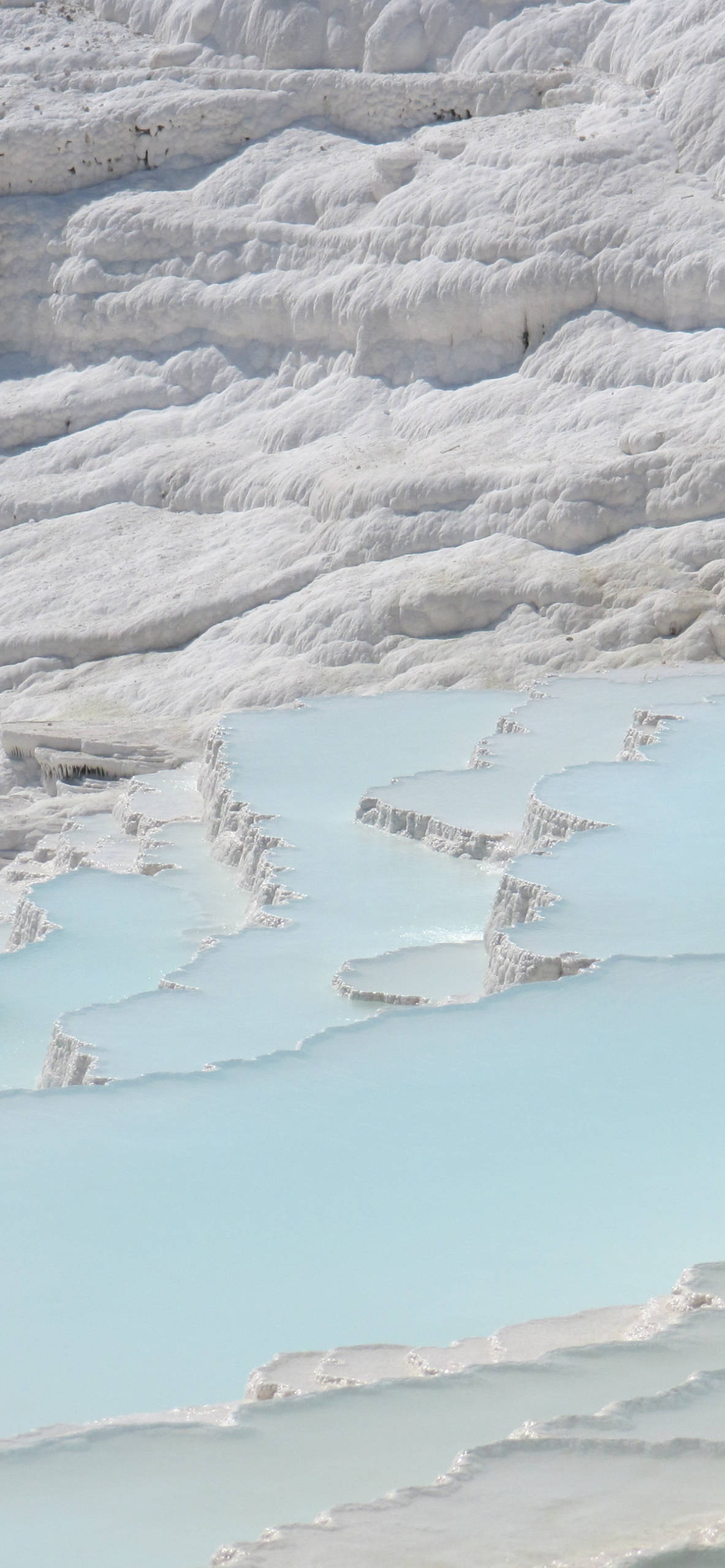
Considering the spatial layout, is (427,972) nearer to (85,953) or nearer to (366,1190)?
(85,953)

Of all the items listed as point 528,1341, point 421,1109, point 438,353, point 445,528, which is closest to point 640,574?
point 445,528

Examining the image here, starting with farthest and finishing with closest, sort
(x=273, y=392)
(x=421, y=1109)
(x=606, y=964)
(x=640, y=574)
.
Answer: (x=273, y=392) < (x=640, y=574) < (x=606, y=964) < (x=421, y=1109)

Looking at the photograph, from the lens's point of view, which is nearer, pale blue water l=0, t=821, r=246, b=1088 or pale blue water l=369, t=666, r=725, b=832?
pale blue water l=0, t=821, r=246, b=1088

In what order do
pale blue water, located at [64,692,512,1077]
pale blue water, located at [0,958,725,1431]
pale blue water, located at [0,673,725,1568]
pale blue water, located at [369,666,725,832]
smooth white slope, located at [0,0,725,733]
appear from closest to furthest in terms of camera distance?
pale blue water, located at [0,673,725,1568]
pale blue water, located at [0,958,725,1431]
pale blue water, located at [64,692,512,1077]
pale blue water, located at [369,666,725,832]
smooth white slope, located at [0,0,725,733]

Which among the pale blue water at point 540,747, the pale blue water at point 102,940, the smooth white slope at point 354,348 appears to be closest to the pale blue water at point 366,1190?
the pale blue water at point 102,940

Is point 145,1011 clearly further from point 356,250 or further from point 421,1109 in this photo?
point 356,250

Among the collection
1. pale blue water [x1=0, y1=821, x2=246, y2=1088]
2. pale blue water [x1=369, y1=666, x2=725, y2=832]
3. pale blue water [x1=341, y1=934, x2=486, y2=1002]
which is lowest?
pale blue water [x1=0, y1=821, x2=246, y2=1088]

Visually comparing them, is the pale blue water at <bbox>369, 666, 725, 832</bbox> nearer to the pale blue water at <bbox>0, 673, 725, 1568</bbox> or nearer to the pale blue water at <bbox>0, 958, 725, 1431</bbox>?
the pale blue water at <bbox>0, 673, 725, 1568</bbox>

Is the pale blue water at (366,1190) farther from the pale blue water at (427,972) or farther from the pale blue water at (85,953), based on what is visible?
the pale blue water at (85,953)

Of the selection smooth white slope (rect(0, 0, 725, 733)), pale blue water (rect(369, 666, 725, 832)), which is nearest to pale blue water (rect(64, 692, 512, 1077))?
Result: pale blue water (rect(369, 666, 725, 832))
